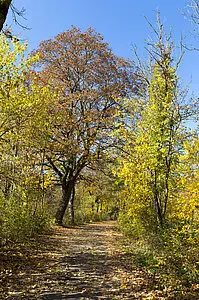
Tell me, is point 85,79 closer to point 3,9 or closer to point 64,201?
point 64,201

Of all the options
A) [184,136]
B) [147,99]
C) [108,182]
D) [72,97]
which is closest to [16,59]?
[147,99]

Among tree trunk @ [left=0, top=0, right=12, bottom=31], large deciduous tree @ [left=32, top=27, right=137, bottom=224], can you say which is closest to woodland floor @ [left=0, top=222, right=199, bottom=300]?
tree trunk @ [left=0, top=0, right=12, bottom=31]

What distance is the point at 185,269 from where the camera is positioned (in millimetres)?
5594

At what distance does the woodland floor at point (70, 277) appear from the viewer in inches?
208

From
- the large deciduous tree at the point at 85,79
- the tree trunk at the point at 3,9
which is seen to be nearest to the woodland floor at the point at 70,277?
the tree trunk at the point at 3,9

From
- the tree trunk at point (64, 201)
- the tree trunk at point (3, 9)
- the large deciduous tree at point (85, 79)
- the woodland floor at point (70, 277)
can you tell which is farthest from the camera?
the tree trunk at point (64, 201)

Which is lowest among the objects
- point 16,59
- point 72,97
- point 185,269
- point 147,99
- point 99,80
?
point 185,269

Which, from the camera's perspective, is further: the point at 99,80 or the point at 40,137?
the point at 99,80

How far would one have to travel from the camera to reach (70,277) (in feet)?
21.3

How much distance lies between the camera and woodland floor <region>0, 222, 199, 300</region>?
5293 mm

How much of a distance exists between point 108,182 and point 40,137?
11.5m

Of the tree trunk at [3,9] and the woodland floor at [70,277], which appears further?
the woodland floor at [70,277]

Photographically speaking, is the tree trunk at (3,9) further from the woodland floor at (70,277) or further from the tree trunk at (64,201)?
the tree trunk at (64,201)

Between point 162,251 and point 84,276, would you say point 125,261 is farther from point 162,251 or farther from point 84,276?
point 84,276
